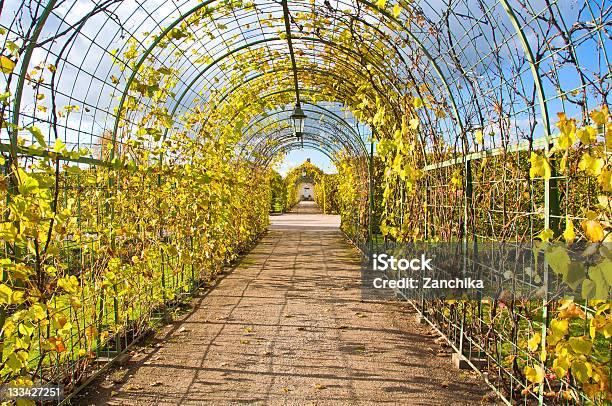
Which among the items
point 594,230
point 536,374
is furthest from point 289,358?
point 594,230

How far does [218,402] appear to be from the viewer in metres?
3.39

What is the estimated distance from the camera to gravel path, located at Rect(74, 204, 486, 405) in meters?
3.52

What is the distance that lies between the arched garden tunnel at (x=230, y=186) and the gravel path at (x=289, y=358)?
30 cm

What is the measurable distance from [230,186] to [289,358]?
4.66m

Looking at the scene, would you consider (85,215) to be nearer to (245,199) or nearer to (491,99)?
(491,99)

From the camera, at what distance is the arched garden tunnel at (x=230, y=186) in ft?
7.80

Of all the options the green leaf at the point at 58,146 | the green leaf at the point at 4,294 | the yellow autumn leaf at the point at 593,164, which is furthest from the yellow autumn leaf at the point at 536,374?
the green leaf at the point at 58,146

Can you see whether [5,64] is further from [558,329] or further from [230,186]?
[230,186]

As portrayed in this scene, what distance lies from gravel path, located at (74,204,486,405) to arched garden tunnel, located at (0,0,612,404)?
30 cm

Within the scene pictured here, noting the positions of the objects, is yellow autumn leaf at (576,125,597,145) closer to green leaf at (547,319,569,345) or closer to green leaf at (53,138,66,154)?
green leaf at (547,319,569,345)

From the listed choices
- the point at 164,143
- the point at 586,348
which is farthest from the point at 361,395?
the point at 164,143

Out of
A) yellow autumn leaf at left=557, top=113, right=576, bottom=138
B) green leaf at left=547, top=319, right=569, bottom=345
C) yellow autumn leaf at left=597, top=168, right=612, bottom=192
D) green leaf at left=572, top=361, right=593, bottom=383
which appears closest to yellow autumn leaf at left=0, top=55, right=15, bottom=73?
yellow autumn leaf at left=557, top=113, right=576, bottom=138

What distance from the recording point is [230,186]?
8547mm

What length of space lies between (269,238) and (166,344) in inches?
413
